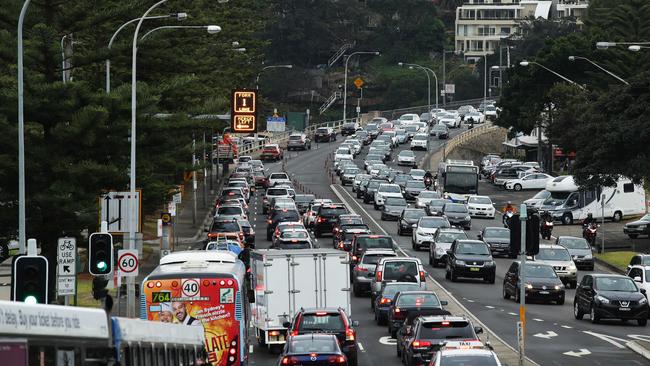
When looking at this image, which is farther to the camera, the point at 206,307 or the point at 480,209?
the point at 480,209

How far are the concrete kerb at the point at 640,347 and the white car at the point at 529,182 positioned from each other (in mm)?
61868

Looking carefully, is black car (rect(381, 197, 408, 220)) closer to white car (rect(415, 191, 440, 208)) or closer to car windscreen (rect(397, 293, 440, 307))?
white car (rect(415, 191, 440, 208))

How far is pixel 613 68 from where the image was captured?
98.4 meters

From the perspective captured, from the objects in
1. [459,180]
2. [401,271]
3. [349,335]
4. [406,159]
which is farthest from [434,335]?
[406,159]

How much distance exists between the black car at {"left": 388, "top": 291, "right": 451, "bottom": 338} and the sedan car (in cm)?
2173

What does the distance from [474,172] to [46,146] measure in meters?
52.4

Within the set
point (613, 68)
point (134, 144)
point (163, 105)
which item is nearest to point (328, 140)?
point (613, 68)

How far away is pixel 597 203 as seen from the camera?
3056 inches

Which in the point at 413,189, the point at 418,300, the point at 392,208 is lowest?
the point at 418,300

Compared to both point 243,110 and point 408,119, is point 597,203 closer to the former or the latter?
point 243,110

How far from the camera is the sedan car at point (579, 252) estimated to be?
56688 millimetres

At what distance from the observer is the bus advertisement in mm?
25203

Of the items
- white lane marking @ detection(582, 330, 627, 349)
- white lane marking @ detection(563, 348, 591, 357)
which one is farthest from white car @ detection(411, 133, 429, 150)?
white lane marking @ detection(563, 348, 591, 357)

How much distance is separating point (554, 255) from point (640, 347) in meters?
16.8
